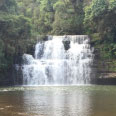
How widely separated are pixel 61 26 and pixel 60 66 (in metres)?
13.2

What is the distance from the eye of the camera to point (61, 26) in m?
49.4

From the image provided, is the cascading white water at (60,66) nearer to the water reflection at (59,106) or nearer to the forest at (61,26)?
the forest at (61,26)

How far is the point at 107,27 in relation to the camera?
40750mm

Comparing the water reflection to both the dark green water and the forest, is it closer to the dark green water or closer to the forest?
the dark green water

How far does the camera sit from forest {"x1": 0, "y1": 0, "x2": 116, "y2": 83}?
36219 millimetres

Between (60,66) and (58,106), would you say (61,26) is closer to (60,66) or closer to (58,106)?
(60,66)

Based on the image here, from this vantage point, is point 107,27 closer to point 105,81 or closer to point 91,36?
point 91,36

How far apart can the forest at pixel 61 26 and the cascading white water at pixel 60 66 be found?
1906mm

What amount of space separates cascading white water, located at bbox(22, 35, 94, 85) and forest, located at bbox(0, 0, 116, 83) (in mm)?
1906

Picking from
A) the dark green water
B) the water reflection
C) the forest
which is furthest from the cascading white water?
the water reflection

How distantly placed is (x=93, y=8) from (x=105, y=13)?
6.30 ft

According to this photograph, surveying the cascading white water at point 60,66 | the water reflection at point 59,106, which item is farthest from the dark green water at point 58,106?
the cascading white water at point 60,66

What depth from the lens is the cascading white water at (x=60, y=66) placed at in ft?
122

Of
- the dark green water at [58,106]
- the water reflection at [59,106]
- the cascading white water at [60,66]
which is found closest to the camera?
the dark green water at [58,106]
